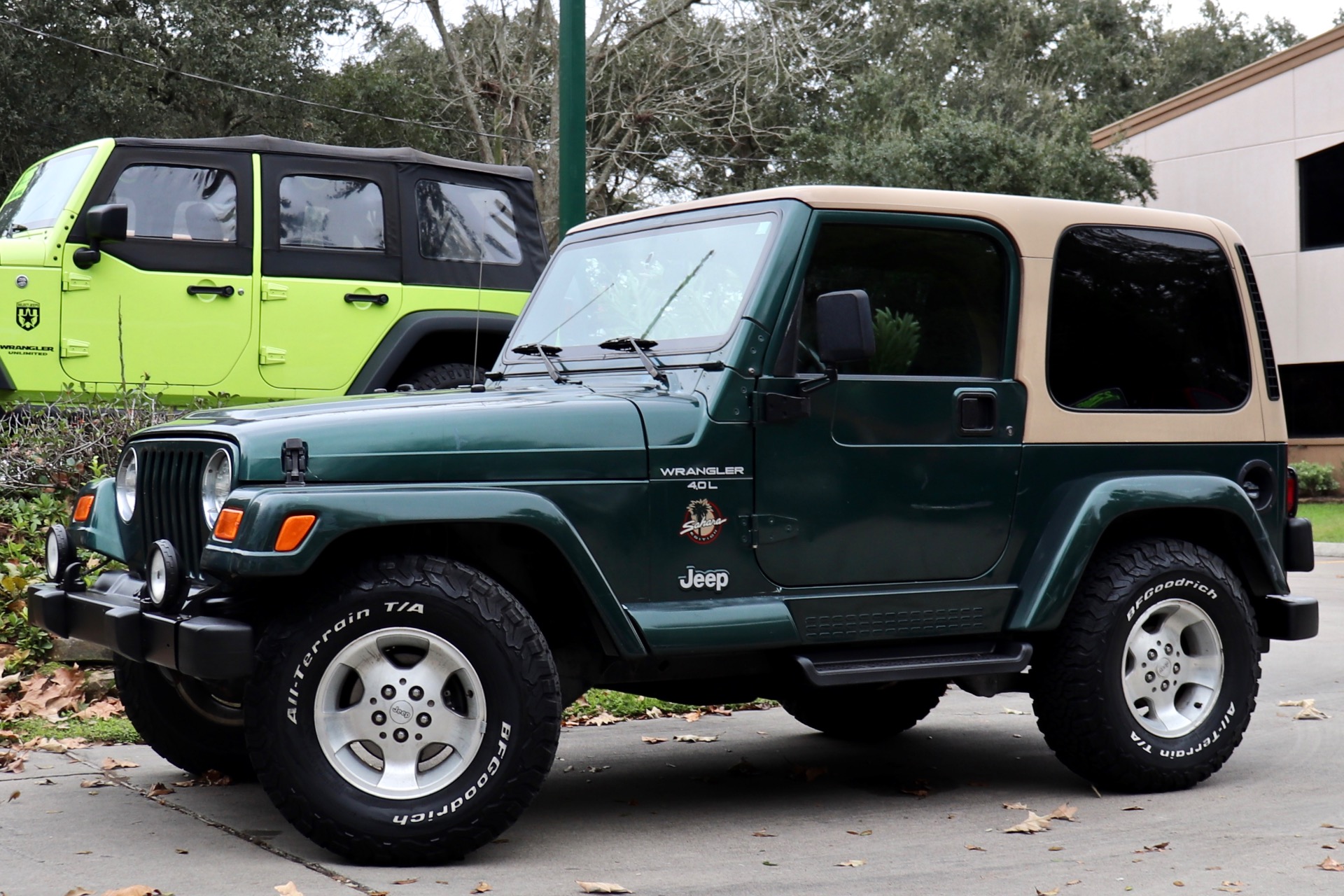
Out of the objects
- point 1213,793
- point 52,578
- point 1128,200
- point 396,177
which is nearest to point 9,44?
point 396,177

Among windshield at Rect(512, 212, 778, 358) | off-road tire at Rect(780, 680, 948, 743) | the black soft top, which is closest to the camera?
windshield at Rect(512, 212, 778, 358)

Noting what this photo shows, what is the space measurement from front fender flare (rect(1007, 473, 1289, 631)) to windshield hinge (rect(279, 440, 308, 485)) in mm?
2570

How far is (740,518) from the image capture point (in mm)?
5051

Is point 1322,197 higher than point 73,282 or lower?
higher

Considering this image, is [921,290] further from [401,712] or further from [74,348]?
[74,348]

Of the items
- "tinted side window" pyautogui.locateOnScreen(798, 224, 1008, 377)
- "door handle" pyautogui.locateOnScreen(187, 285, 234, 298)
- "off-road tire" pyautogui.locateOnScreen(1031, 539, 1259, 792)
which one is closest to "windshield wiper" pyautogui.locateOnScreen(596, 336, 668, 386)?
"tinted side window" pyautogui.locateOnScreen(798, 224, 1008, 377)

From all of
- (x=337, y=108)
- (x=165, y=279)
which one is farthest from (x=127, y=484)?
(x=337, y=108)

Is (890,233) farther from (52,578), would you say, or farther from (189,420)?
(52,578)

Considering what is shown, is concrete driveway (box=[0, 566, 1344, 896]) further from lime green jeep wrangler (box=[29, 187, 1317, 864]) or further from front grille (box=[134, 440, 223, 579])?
front grille (box=[134, 440, 223, 579])

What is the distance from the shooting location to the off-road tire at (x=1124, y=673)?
5625 mm

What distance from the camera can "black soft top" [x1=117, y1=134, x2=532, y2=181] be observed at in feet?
32.1

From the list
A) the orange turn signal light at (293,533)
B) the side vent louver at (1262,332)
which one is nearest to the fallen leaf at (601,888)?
the orange turn signal light at (293,533)

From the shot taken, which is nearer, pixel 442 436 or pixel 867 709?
pixel 442 436

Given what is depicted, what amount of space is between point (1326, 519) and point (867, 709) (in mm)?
15610
